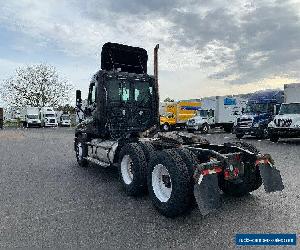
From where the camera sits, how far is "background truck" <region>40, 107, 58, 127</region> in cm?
4978

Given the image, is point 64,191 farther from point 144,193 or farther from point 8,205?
point 144,193

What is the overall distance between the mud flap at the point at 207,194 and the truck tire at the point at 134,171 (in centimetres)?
175

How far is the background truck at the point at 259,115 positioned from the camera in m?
21.4

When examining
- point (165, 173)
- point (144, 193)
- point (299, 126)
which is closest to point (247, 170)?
point (165, 173)

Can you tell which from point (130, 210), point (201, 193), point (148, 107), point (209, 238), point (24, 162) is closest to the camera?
point (209, 238)

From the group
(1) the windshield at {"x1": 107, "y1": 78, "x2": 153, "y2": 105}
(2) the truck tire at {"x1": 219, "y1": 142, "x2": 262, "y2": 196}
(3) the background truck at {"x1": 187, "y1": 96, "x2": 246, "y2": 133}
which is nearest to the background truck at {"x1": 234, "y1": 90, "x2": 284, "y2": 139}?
(3) the background truck at {"x1": 187, "y1": 96, "x2": 246, "y2": 133}

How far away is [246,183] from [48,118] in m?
46.9

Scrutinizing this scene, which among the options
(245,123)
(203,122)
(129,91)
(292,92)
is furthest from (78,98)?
(203,122)

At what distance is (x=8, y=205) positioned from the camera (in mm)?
6004

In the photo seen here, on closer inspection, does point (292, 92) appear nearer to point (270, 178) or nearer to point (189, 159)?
point (270, 178)

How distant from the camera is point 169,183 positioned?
5633 millimetres

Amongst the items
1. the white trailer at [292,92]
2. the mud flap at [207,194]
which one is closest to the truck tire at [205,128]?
the white trailer at [292,92]

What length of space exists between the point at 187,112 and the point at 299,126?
56.9ft

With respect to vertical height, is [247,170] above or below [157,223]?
above
